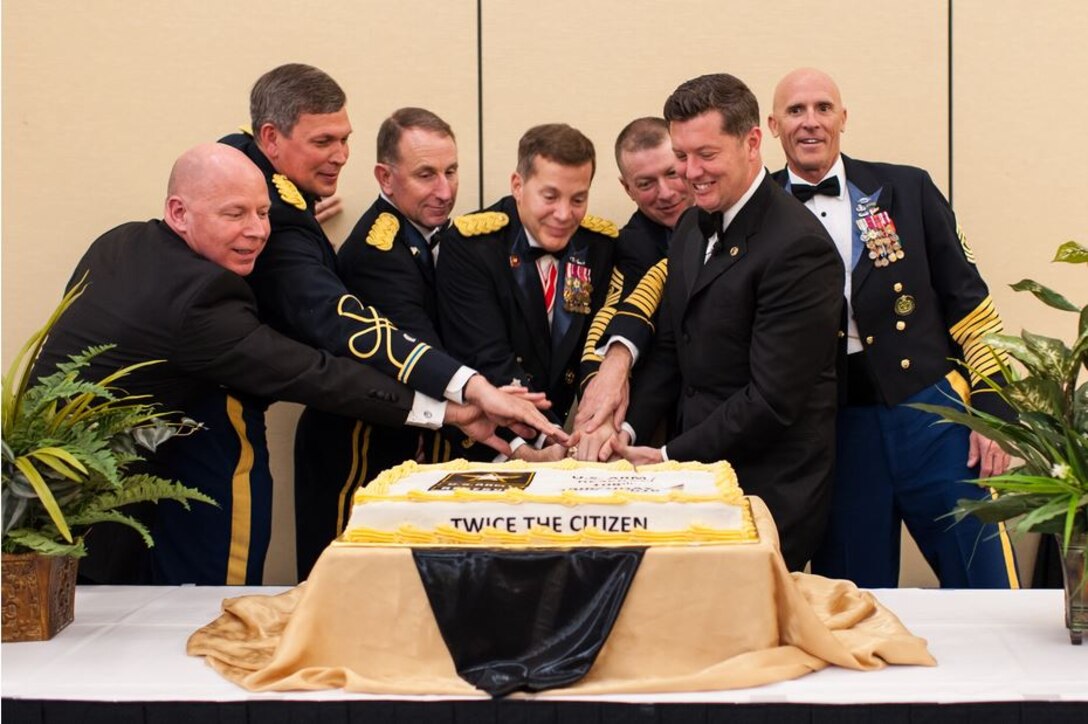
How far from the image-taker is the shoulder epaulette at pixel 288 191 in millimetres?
3193

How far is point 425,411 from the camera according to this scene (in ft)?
10.1

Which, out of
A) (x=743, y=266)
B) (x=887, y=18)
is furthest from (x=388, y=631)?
(x=887, y=18)

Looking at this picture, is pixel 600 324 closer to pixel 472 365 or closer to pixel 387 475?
pixel 472 365

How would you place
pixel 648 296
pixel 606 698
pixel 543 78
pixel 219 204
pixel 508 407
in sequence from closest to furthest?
pixel 606 698 → pixel 219 204 → pixel 508 407 → pixel 648 296 → pixel 543 78

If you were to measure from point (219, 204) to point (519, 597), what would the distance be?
1.33 m

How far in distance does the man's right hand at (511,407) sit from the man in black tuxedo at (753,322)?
0.22 metres

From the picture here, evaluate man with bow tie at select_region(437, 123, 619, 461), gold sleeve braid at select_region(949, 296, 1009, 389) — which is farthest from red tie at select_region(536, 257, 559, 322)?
gold sleeve braid at select_region(949, 296, 1009, 389)

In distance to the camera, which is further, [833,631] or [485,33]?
[485,33]

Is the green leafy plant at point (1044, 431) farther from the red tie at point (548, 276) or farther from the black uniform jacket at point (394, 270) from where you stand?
the black uniform jacket at point (394, 270)

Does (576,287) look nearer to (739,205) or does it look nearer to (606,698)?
(739,205)

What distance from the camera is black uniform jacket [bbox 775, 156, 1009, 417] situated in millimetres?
3182

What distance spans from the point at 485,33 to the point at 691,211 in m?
1.21

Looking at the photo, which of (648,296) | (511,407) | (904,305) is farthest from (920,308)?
(511,407)

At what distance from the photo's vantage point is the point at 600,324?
10.8 feet
